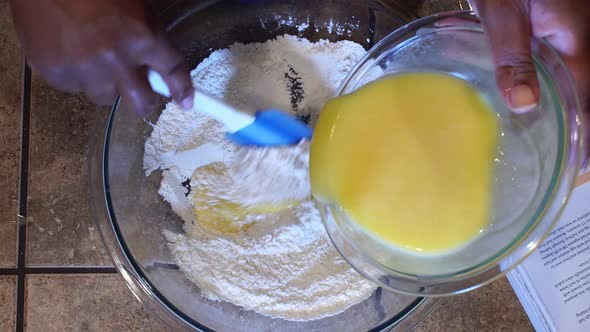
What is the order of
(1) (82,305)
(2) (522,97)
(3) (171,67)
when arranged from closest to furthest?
(2) (522,97) → (3) (171,67) → (1) (82,305)

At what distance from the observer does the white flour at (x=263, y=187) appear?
75 centimetres

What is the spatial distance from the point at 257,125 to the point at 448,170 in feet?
0.85

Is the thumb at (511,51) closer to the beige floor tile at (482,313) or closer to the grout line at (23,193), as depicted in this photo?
the beige floor tile at (482,313)

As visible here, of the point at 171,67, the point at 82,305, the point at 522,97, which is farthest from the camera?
the point at 82,305

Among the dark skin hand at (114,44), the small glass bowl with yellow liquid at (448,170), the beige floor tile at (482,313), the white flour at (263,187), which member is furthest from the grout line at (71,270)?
the beige floor tile at (482,313)

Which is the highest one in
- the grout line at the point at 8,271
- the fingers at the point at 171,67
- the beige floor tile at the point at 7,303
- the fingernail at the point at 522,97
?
the fingernail at the point at 522,97

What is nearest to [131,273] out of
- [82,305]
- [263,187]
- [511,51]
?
[82,305]

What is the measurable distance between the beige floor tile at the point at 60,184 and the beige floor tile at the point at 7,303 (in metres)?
0.04

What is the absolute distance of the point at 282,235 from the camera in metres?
0.75

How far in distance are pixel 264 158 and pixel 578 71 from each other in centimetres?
44

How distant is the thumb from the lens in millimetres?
548

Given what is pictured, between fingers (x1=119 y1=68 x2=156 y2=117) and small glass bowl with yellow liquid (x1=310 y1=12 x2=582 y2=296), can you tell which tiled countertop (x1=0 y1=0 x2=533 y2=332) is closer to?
fingers (x1=119 y1=68 x2=156 y2=117)

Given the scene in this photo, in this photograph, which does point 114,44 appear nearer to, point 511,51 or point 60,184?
point 60,184

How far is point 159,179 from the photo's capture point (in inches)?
31.5
